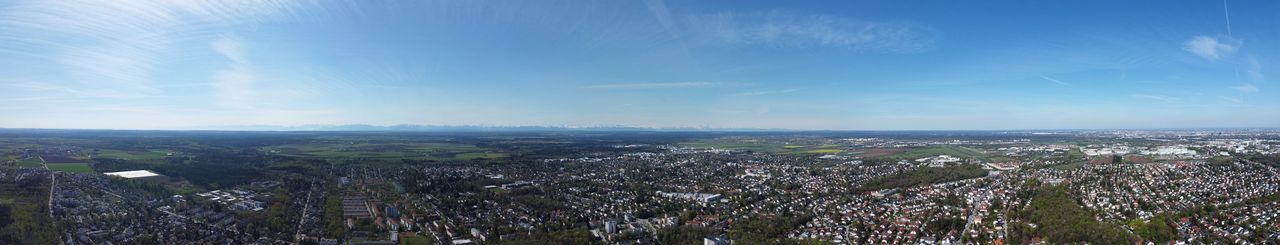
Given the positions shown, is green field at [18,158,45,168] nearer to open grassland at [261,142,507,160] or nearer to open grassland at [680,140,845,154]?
open grassland at [261,142,507,160]

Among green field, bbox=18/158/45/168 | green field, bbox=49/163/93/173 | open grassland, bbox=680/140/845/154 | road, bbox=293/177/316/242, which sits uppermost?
open grassland, bbox=680/140/845/154

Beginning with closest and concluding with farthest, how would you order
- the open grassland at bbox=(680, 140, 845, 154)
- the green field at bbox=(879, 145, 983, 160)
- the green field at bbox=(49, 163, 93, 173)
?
the green field at bbox=(49, 163, 93, 173), the green field at bbox=(879, 145, 983, 160), the open grassland at bbox=(680, 140, 845, 154)

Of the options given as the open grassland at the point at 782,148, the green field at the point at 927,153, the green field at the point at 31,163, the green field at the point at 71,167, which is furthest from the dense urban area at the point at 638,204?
the open grassland at the point at 782,148

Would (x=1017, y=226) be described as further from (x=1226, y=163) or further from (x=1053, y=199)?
(x=1226, y=163)

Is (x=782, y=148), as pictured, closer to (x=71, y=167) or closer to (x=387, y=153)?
(x=387, y=153)

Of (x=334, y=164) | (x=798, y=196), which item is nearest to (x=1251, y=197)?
(x=798, y=196)

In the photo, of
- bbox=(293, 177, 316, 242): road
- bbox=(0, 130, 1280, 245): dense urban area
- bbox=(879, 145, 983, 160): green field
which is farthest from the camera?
bbox=(879, 145, 983, 160): green field

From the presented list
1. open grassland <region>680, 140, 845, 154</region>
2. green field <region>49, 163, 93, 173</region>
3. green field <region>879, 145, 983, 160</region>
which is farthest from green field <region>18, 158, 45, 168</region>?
green field <region>879, 145, 983, 160</region>
